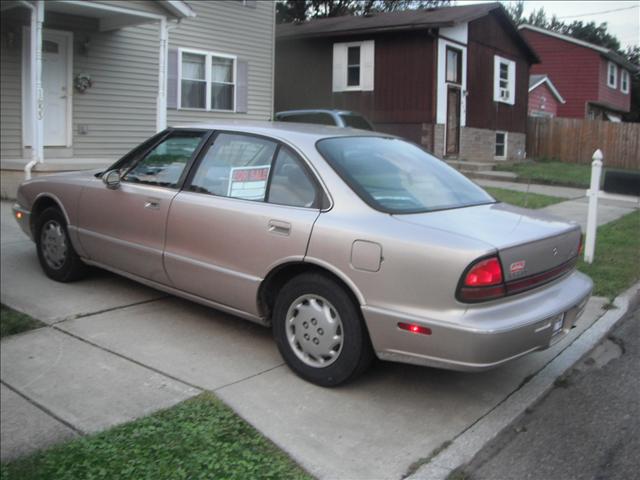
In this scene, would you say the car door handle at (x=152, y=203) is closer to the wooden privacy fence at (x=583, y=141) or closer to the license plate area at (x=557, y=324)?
the license plate area at (x=557, y=324)

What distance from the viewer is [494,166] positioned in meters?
19.1

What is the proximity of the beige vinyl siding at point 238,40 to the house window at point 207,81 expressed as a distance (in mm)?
178

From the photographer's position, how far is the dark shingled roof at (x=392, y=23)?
1997 cm

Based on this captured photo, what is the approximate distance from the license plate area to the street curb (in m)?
0.45

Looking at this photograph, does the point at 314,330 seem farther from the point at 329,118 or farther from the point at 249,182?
the point at 329,118

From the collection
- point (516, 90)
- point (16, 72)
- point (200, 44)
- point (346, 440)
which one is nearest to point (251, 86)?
point (200, 44)

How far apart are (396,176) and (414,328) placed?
127 centimetres

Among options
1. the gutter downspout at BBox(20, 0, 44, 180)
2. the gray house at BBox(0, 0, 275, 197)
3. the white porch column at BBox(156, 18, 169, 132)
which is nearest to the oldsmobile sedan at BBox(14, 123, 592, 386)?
the gutter downspout at BBox(20, 0, 44, 180)

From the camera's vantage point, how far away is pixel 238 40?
56.2ft

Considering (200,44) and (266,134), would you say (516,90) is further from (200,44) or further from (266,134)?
(266,134)

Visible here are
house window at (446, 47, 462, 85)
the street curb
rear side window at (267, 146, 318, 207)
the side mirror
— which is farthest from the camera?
house window at (446, 47, 462, 85)

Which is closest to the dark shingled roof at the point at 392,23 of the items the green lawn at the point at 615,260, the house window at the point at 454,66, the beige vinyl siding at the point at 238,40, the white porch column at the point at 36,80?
the house window at the point at 454,66

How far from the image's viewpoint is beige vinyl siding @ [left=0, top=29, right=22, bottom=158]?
1274 cm

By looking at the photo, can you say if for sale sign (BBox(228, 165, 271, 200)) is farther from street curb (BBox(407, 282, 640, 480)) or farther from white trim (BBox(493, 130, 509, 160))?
white trim (BBox(493, 130, 509, 160))
